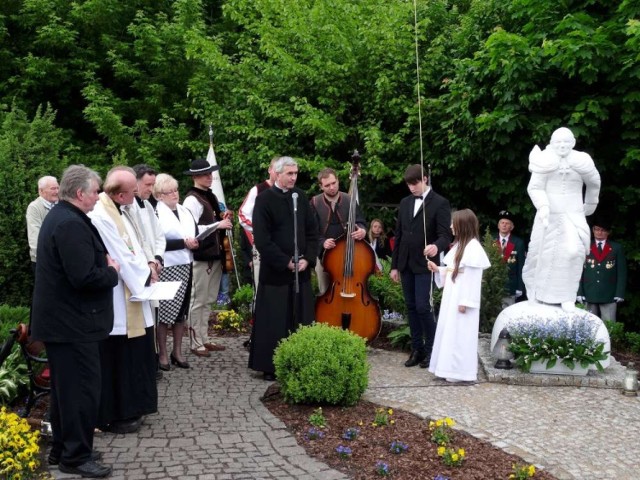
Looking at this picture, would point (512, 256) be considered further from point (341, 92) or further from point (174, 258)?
point (174, 258)

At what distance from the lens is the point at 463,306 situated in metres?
7.22

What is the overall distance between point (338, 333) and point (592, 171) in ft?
11.1

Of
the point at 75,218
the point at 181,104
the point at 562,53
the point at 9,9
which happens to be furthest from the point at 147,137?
the point at 75,218

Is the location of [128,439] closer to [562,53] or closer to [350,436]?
[350,436]

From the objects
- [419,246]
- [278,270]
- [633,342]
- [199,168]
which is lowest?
[633,342]

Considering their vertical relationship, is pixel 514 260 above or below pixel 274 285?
above

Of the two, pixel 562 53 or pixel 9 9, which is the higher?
pixel 9 9

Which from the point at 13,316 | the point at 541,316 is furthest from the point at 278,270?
the point at 541,316

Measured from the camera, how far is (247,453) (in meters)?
5.30

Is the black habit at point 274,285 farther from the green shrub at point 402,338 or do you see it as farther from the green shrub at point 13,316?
the green shrub at point 13,316

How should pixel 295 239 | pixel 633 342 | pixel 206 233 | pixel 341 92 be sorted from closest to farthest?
pixel 295 239 < pixel 206 233 < pixel 633 342 < pixel 341 92

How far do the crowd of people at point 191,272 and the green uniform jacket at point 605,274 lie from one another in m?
0.01

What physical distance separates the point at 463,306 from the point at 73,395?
3.82m

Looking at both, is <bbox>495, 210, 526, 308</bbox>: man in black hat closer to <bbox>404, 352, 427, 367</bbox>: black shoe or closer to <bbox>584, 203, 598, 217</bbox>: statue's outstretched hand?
<bbox>584, 203, 598, 217</bbox>: statue's outstretched hand
